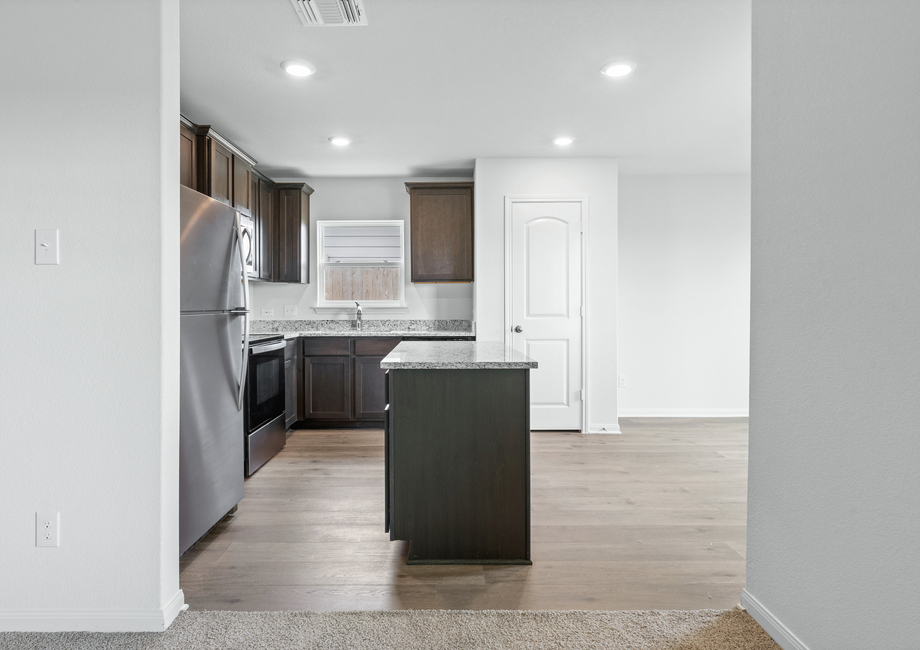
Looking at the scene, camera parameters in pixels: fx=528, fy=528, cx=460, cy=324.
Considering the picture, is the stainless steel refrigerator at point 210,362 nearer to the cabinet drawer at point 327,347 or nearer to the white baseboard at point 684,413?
the cabinet drawer at point 327,347

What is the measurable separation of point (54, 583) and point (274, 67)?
8.01 ft

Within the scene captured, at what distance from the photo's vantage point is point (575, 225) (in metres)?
4.49

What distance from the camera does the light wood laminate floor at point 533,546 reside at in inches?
75.5

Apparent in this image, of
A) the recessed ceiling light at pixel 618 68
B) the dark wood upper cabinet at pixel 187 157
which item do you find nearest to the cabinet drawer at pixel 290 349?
the dark wood upper cabinet at pixel 187 157

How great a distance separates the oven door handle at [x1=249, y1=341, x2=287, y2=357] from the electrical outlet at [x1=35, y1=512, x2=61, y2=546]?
159 centimetres

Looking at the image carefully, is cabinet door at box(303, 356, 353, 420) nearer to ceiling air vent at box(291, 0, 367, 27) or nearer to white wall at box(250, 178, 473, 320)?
white wall at box(250, 178, 473, 320)

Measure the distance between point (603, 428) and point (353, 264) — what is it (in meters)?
2.80

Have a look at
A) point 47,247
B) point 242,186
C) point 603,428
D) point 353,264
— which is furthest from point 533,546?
point 353,264

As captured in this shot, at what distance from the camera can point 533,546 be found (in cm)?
231

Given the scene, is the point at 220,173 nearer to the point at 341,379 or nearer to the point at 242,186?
the point at 242,186

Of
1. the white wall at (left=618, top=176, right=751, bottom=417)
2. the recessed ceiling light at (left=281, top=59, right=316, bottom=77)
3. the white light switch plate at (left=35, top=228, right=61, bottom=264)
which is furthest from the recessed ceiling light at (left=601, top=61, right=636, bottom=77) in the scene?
the white light switch plate at (left=35, top=228, right=61, bottom=264)

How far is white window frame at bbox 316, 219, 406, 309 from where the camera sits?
517 centimetres

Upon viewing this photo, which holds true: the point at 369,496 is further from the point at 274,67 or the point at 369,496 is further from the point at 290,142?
the point at 290,142

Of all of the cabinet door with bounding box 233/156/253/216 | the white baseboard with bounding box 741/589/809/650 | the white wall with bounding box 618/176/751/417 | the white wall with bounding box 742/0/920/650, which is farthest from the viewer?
the white wall with bounding box 618/176/751/417
